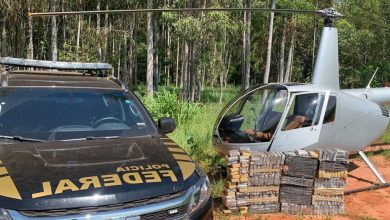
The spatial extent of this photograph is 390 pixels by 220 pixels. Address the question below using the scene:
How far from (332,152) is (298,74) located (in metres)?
43.9

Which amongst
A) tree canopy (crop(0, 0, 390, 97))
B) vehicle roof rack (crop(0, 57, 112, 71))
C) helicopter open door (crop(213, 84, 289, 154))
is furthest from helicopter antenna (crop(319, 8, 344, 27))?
tree canopy (crop(0, 0, 390, 97))

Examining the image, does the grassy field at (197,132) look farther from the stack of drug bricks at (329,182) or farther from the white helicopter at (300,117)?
the stack of drug bricks at (329,182)

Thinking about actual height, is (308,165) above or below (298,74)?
above

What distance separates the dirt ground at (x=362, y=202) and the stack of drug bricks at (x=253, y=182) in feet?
0.46

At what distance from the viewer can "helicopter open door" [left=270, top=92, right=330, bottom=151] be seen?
6605 millimetres

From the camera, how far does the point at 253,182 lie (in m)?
5.89

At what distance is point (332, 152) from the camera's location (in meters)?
6.12

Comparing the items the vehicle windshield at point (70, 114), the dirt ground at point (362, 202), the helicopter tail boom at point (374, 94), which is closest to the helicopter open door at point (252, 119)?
the dirt ground at point (362, 202)

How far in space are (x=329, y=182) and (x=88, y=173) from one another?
3.94 meters

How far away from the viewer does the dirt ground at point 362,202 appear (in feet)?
19.6

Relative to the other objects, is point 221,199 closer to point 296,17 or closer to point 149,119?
point 149,119

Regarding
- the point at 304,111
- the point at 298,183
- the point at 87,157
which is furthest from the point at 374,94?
the point at 87,157

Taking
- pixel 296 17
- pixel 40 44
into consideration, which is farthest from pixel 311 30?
pixel 40 44

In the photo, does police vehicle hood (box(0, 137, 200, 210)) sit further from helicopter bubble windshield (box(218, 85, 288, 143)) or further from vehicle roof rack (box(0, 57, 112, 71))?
helicopter bubble windshield (box(218, 85, 288, 143))
